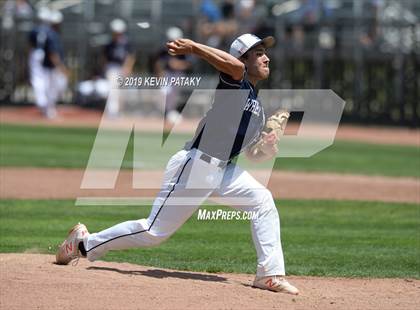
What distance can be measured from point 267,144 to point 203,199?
733 mm

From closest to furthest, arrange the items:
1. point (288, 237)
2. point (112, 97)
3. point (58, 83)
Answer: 1. point (288, 237)
2. point (112, 97)
3. point (58, 83)

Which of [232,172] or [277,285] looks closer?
[277,285]

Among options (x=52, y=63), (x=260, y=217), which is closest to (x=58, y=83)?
(x=52, y=63)

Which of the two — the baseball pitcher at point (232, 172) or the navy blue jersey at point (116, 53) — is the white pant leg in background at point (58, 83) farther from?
the baseball pitcher at point (232, 172)

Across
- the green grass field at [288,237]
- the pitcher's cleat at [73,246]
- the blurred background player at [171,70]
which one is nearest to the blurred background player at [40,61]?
the blurred background player at [171,70]

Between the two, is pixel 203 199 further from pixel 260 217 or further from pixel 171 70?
pixel 171 70

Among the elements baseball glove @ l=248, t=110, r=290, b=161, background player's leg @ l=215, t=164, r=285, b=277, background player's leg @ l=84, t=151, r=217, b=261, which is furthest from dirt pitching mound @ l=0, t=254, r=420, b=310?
baseball glove @ l=248, t=110, r=290, b=161

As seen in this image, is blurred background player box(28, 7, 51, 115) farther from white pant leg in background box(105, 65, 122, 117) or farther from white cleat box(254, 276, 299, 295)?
white cleat box(254, 276, 299, 295)

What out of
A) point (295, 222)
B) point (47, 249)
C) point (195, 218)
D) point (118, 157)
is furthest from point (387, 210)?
point (118, 157)

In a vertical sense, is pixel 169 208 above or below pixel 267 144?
below

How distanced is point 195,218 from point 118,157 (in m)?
6.41

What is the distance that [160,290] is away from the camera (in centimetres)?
779

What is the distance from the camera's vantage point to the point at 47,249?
9.90 meters

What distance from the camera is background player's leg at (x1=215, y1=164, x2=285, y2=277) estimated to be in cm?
802
